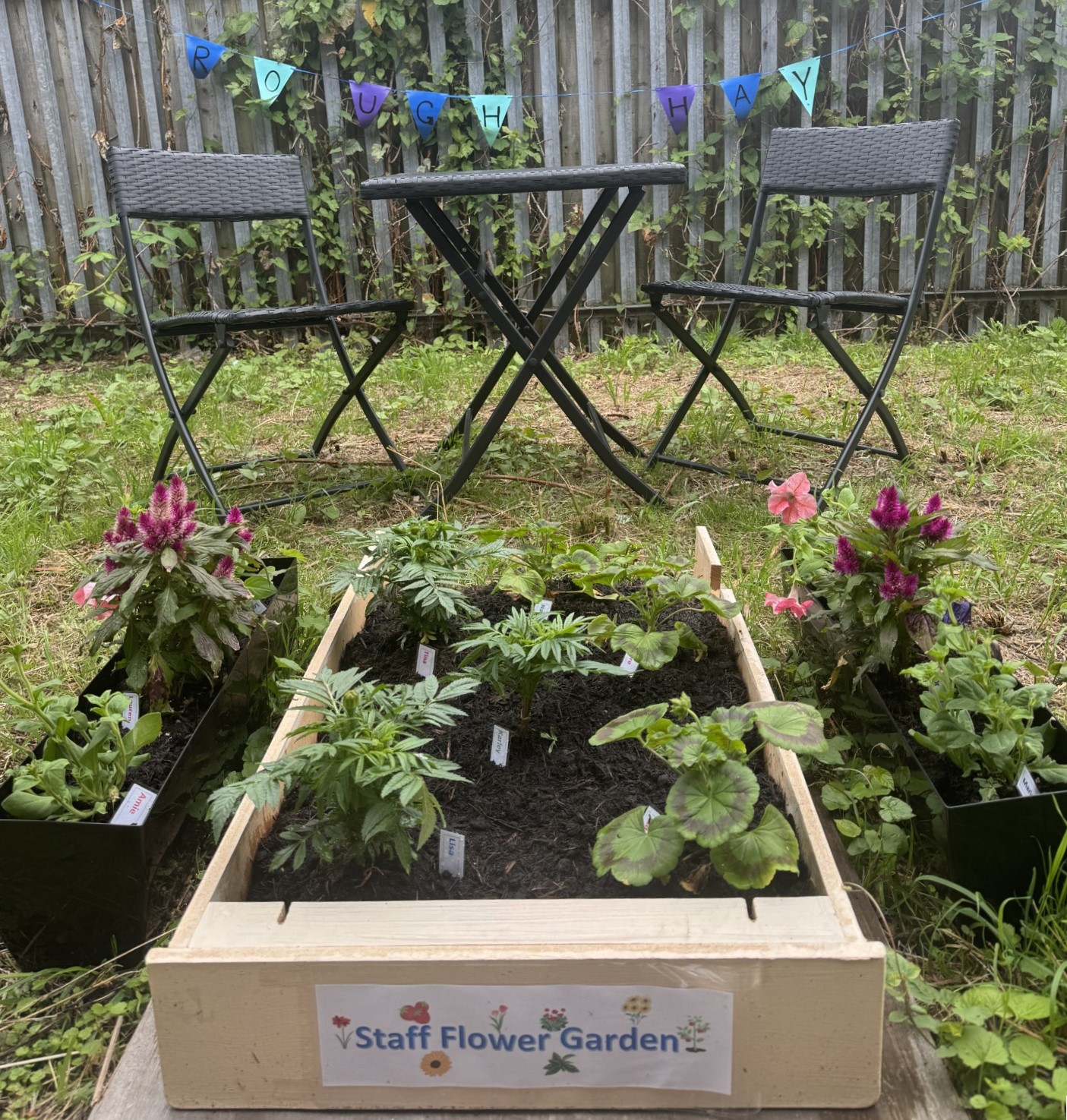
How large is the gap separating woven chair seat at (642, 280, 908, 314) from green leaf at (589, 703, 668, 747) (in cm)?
153

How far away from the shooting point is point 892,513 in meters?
1.62

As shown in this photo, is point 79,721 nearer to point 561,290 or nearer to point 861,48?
point 561,290

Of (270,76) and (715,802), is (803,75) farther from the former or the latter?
(715,802)

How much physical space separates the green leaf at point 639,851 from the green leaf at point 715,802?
0.02 m

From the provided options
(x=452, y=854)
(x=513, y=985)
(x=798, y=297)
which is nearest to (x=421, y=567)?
(x=452, y=854)

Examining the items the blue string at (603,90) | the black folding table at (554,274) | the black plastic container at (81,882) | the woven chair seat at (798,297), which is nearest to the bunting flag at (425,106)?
the blue string at (603,90)

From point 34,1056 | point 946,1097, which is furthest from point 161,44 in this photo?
point 946,1097

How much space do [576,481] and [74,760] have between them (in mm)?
2071

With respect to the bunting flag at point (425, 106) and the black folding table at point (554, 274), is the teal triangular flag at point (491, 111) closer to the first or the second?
the bunting flag at point (425, 106)

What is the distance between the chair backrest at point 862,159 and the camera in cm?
284

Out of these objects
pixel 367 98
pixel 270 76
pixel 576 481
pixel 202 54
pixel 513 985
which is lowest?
pixel 576 481

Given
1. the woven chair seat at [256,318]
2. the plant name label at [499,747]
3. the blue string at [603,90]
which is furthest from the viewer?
the blue string at [603,90]

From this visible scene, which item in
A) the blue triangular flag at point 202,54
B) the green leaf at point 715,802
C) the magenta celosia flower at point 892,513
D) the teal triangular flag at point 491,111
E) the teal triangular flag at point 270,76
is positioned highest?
the blue triangular flag at point 202,54

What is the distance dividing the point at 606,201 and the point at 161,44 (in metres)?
3.77
